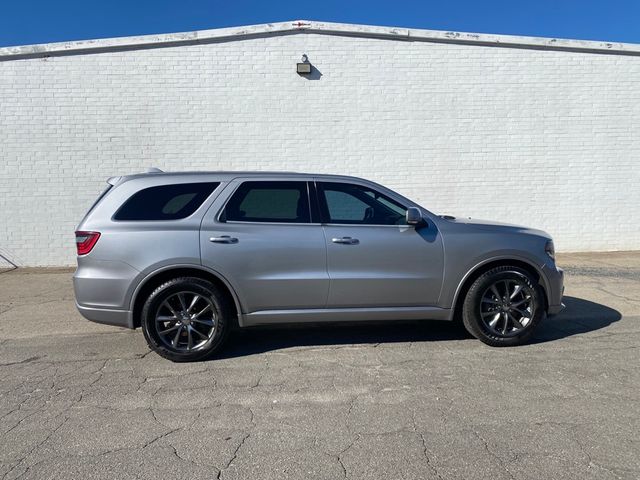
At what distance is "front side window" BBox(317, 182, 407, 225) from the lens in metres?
4.94

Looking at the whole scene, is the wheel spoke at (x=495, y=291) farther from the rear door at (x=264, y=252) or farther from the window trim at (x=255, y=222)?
the window trim at (x=255, y=222)

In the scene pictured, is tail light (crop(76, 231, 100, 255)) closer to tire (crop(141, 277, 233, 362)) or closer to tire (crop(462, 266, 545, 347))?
tire (crop(141, 277, 233, 362))

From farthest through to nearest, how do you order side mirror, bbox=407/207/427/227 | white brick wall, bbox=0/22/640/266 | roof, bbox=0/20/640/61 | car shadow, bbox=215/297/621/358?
white brick wall, bbox=0/22/640/266
roof, bbox=0/20/640/61
car shadow, bbox=215/297/621/358
side mirror, bbox=407/207/427/227

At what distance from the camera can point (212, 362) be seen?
4.69m

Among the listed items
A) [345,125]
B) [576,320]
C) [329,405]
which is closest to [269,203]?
[329,405]

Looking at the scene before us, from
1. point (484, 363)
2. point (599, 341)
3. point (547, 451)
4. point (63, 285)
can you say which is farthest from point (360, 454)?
point (63, 285)

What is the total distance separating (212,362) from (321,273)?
4.49ft

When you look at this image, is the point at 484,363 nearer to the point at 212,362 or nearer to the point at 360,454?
the point at 360,454

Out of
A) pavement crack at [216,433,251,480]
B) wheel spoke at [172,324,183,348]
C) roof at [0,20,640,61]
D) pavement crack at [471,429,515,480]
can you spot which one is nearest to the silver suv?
wheel spoke at [172,324,183,348]

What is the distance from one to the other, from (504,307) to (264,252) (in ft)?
8.32

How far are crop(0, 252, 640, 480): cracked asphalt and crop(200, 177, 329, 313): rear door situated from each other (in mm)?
649

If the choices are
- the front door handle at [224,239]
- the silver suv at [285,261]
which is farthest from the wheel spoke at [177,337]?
the front door handle at [224,239]

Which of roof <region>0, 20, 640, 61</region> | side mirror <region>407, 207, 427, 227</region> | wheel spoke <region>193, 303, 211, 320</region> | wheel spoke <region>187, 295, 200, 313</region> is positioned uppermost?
roof <region>0, 20, 640, 61</region>

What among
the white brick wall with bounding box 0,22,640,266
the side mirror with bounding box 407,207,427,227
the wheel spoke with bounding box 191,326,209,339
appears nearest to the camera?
the wheel spoke with bounding box 191,326,209,339
